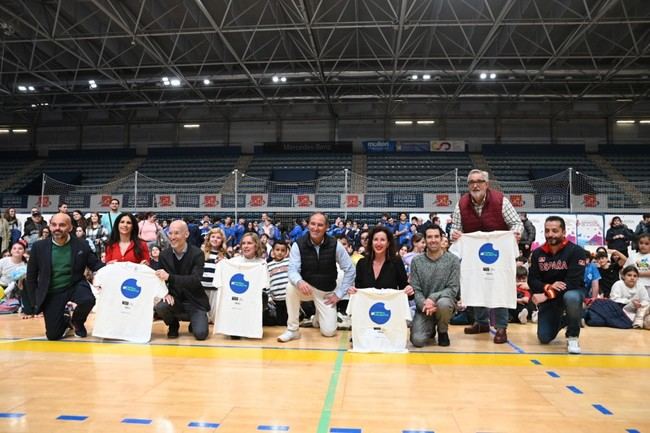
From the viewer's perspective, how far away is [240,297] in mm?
A: 4719

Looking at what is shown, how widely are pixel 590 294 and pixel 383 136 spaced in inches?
679

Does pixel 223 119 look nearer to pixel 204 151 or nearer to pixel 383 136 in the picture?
pixel 204 151

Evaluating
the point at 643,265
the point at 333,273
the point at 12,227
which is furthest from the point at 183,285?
the point at 12,227

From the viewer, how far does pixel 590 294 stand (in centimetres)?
733

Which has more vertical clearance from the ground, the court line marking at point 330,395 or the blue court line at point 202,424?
the blue court line at point 202,424

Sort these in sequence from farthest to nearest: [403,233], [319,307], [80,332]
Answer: [403,233] < [319,307] < [80,332]

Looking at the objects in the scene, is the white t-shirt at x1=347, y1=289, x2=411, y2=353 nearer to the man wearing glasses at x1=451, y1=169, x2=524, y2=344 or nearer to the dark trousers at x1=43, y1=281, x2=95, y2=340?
the man wearing glasses at x1=451, y1=169, x2=524, y2=344

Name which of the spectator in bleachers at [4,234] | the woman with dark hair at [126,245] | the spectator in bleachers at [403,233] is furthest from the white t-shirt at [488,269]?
the spectator in bleachers at [4,234]

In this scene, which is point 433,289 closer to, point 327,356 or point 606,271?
point 327,356

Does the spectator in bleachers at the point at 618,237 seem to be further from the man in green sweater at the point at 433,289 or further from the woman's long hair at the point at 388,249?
the woman's long hair at the point at 388,249

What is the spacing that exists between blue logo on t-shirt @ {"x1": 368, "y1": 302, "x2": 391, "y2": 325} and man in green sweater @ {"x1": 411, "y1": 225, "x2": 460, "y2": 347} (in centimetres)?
44

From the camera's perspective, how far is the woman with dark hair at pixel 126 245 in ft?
16.3

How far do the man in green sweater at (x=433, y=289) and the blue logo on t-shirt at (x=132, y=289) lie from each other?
2.94 m

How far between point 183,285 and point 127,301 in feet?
2.01
